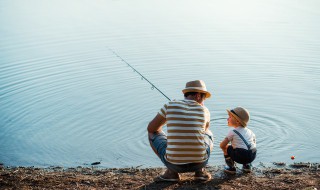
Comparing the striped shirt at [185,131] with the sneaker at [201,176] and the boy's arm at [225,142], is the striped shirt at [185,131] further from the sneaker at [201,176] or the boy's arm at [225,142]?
the boy's arm at [225,142]

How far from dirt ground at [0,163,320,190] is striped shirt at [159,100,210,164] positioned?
1.37 ft

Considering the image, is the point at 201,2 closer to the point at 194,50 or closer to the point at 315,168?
the point at 194,50

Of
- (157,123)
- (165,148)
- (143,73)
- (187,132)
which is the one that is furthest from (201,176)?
(143,73)

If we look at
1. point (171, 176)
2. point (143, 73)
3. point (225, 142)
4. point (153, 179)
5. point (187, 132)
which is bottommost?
point (153, 179)

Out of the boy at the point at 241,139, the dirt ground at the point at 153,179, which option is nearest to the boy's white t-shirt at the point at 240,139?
the boy at the point at 241,139

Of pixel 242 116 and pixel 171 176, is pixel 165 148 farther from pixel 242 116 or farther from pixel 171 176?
pixel 242 116

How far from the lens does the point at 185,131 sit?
14.9 feet

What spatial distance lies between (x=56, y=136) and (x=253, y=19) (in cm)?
1119

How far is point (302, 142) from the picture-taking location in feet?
22.9

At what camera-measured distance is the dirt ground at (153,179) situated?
16.0 ft

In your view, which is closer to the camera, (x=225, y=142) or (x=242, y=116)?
(x=242, y=116)

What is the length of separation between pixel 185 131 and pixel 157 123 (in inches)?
16.6

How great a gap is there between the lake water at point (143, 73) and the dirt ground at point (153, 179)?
68 centimetres

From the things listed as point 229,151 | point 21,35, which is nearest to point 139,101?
point 229,151
